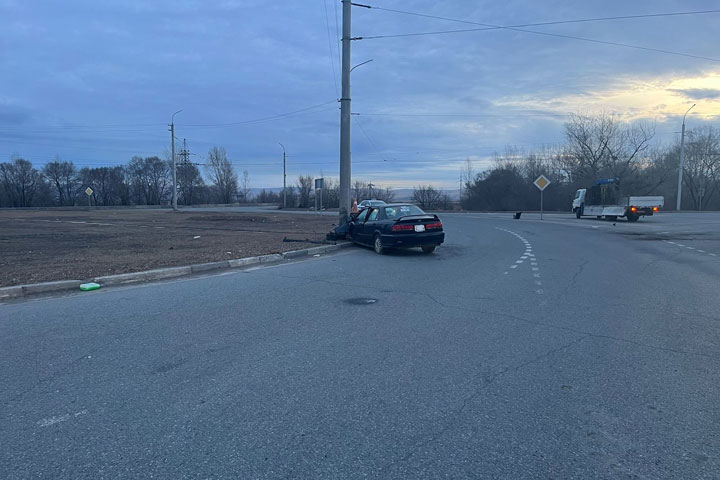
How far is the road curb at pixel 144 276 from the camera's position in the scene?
334 inches

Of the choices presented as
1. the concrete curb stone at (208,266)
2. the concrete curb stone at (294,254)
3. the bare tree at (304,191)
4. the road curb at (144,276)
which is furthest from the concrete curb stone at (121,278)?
the bare tree at (304,191)

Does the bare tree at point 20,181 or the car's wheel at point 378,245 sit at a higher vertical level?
the bare tree at point 20,181

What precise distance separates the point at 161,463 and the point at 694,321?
→ 6745mm

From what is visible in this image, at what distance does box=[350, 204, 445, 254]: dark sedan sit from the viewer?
13562mm

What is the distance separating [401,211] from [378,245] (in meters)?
1.21

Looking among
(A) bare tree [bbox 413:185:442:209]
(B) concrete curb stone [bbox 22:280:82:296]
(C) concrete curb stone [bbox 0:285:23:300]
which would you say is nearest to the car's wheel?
(B) concrete curb stone [bbox 22:280:82:296]

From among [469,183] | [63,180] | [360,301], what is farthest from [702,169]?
[63,180]

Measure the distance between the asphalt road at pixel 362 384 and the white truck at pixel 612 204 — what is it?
1022 inches

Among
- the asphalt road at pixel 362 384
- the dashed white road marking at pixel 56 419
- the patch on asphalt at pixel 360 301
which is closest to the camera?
the asphalt road at pixel 362 384

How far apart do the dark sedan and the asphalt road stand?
4980 millimetres

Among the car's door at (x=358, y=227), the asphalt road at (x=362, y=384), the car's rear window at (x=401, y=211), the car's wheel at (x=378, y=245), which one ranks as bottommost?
the asphalt road at (x=362, y=384)

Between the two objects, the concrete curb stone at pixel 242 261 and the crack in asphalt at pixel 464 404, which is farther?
the concrete curb stone at pixel 242 261

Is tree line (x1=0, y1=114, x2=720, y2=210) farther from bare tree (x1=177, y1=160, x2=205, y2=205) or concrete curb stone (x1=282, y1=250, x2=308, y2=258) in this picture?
concrete curb stone (x1=282, y1=250, x2=308, y2=258)

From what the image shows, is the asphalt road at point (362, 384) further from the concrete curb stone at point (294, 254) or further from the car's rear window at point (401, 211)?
the car's rear window at point (401, 211)
